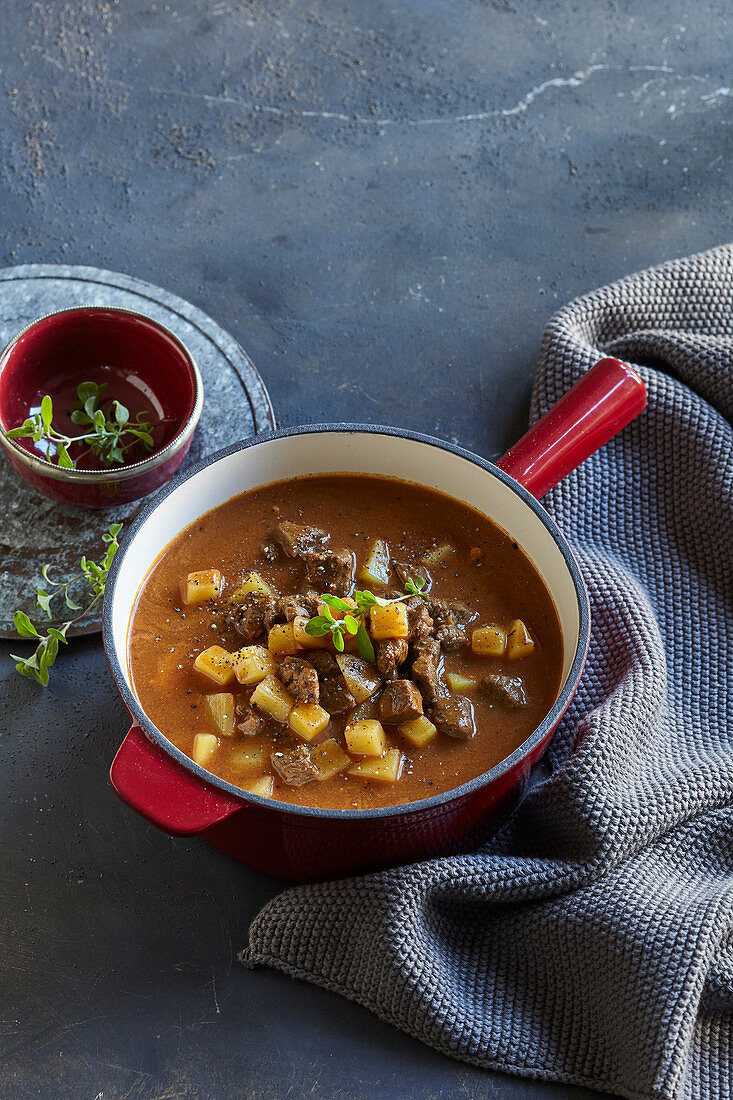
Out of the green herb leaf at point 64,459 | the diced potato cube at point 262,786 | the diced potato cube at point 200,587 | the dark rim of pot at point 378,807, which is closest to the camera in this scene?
the dark rim of pot at point 378,807

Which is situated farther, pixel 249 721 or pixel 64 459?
pixel 64 459

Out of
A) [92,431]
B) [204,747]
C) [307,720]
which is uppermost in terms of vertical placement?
[307,720]

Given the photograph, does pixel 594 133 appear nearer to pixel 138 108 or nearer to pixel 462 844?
pixel 138 108

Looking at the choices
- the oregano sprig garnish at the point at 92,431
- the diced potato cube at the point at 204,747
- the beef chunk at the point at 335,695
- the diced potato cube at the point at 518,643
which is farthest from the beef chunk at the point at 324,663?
the oregano sprig garnish at the point at 92,431

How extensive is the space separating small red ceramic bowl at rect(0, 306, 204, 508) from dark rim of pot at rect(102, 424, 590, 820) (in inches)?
10.5

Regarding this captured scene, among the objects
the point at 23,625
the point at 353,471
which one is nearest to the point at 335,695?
the point at 353,471

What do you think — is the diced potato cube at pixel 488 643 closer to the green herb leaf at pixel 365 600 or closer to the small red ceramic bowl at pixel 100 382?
the green herb leaf at pixel 365 600

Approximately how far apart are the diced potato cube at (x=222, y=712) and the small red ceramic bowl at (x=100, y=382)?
0.55 m

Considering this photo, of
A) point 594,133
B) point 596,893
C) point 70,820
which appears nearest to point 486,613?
point 596,893

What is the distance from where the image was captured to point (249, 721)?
1914 mm

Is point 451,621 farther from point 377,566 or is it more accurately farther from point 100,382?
point 100,382

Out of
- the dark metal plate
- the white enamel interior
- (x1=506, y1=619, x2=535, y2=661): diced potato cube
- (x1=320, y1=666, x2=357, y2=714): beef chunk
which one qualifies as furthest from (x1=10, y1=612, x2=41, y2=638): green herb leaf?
(x1=506, y1=619, x2=535, y2=661): diced potato cube

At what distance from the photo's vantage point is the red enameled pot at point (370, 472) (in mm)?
1727

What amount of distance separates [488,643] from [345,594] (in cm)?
28
